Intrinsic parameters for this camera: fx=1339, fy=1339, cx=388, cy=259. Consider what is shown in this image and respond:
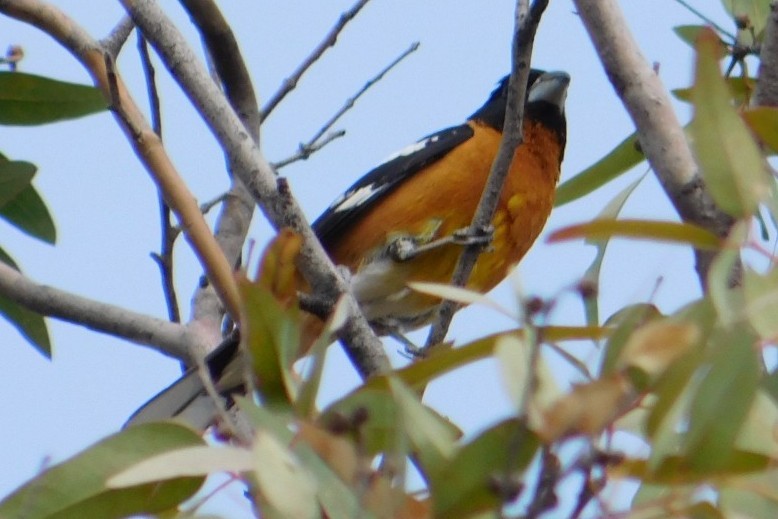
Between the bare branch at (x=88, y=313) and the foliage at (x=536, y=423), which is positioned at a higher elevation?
the bare branch at (x=88, y=313)

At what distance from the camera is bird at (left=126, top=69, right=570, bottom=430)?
139 inches

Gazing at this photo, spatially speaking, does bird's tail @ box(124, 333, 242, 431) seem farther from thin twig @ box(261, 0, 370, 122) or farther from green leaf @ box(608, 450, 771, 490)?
green leaf @ box(608, 450, 771, 490)

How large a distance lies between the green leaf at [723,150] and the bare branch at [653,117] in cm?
61

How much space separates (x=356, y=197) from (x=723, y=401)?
2615 mm

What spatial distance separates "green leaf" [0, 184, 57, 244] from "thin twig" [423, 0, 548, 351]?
81cm

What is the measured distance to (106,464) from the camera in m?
1.41

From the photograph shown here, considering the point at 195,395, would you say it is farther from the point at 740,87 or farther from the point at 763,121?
the point at 763,121

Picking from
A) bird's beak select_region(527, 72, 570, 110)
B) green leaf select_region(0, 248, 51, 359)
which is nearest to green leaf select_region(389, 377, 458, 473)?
green leaf select_region(0, 248, 51, 359)

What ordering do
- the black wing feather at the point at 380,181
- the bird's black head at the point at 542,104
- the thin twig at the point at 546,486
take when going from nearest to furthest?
the thin twig at the point at 546,486, the black wing feather at the point at 380,181, the bird's black head at the point at 542,104

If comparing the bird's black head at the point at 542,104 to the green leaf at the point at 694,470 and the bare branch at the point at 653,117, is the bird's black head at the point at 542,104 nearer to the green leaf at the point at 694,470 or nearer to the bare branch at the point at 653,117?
the bare branch at the point at 653,117

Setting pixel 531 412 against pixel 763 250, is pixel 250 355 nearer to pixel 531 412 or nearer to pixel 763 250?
pixel 531 412

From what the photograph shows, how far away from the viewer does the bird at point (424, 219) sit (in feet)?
11.6

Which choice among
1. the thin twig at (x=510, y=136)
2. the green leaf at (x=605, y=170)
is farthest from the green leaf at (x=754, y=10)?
the thin twig at (x=510, y=136)

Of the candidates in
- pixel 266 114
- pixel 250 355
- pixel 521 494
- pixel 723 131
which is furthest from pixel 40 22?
pixel 521 494
